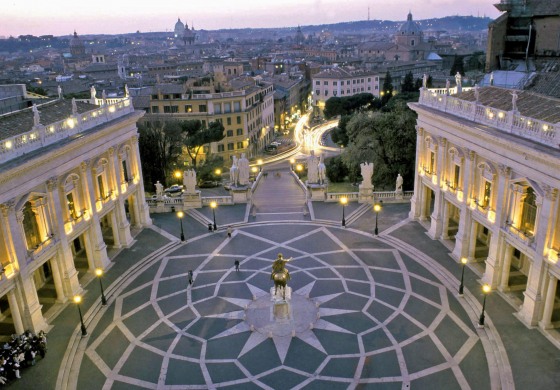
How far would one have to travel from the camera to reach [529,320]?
26.7 m

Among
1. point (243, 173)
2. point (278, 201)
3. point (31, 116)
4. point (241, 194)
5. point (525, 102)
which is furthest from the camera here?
point (278, 201)

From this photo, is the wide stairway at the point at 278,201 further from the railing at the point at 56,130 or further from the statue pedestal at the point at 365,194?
the railing at the point at 56,130

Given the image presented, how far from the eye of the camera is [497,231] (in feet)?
97.7

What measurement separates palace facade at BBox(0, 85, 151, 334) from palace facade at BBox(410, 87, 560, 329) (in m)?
25.4

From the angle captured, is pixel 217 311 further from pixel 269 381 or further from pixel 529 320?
pixel 529 320

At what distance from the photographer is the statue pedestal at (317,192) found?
48500 mm

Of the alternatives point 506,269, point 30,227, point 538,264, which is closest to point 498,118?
point 538,264

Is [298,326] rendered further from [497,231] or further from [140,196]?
[140,196]

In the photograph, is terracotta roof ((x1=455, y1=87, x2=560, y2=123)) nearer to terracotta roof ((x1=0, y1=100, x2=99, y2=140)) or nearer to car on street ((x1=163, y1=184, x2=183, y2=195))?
terracotta roof ((x1=0, y1=100, x2=99, y2=140))

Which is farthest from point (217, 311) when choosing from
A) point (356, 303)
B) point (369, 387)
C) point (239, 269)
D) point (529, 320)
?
point (529, 320)

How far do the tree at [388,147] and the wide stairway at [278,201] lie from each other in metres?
8.13

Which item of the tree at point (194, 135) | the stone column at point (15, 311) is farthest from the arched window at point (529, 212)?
the tree at point (194, 135)

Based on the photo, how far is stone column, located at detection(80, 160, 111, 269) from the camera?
33406mm

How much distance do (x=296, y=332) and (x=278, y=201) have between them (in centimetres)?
2397
